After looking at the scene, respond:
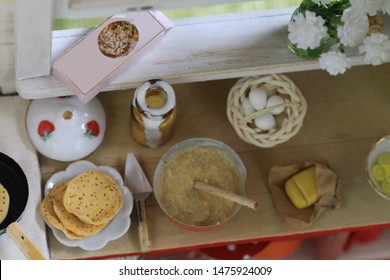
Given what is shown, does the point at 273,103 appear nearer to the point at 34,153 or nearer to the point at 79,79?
the point at 79,79

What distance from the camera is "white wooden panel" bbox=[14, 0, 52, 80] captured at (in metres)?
0.95

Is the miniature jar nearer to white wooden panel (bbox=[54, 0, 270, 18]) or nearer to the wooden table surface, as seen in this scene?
the wooden table surface

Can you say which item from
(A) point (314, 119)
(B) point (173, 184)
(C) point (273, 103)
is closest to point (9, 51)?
(B) point (173, 184)

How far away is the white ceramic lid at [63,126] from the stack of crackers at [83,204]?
6cm

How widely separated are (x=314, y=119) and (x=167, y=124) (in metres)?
0.32

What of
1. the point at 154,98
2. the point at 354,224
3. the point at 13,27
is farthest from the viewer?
the point at 354,224

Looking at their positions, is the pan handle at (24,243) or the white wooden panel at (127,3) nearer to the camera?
the white wooden panel at (127,3)

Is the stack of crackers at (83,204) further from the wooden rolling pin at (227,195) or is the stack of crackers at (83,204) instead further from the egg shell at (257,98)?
the egg shell at (257,98)

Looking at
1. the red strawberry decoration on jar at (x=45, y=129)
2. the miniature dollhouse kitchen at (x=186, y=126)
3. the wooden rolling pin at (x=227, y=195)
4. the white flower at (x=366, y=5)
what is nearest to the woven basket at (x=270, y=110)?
the miniature dollhouse kitchen at (x=186, y=126)

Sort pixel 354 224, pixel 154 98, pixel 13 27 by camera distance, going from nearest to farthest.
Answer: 1. pixel 13 27
2. pixel 154 98
3. pixel 354 224

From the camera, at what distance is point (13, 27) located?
1055 millimetres

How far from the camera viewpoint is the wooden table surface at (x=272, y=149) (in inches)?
49.4

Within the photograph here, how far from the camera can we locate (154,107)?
3.83 ft

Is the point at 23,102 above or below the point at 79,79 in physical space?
below
